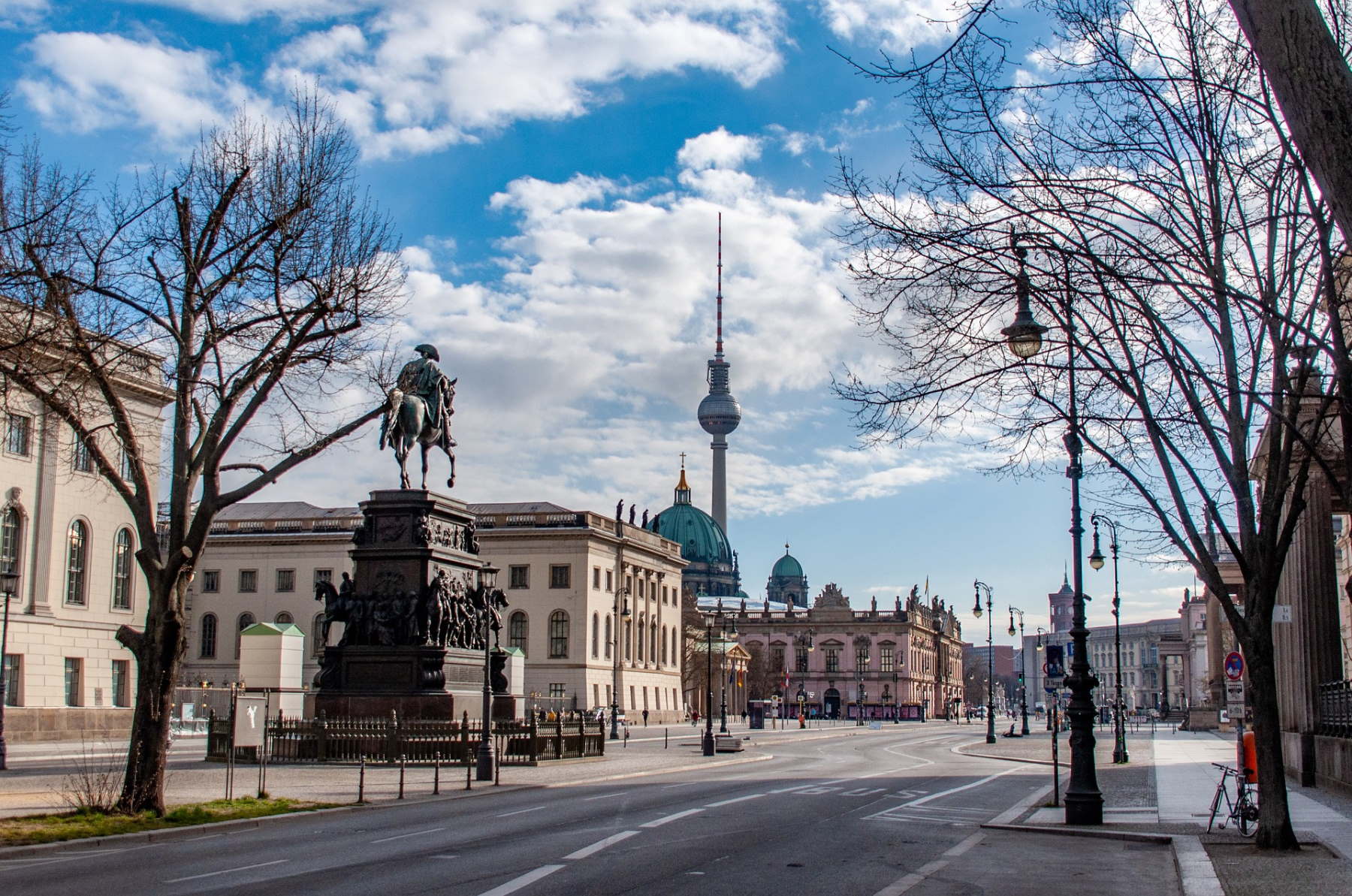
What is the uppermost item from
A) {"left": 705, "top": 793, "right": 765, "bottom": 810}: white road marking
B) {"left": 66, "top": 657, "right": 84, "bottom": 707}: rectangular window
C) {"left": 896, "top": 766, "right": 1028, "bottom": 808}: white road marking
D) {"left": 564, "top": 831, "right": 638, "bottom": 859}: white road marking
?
{"left": 66, "top": 657, "right": 84, "bottom": 707}: rectangular window

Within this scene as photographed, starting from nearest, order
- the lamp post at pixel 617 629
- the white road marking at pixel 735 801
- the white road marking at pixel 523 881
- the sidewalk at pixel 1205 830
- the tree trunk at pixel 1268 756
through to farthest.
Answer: the white road marking at pixel 523 881
the sidewalk at pixel 1205 830
the tree trunk at pixel 1268 756
the white road marking at pixel 735 801
the lamp post at pixel 617 629

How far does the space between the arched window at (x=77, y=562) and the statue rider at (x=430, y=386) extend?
68.6 feet

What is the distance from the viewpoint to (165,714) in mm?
18328

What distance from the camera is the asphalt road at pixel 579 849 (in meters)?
13.0

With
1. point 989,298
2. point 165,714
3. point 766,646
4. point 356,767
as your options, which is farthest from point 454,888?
point 766,646

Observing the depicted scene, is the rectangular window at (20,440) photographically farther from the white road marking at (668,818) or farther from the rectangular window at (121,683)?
the white road marking at (668,818)

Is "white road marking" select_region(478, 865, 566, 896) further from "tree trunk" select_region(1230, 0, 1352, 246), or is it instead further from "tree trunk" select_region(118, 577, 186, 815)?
"tree trunk" select_region(1230, 0, 1352, 246)

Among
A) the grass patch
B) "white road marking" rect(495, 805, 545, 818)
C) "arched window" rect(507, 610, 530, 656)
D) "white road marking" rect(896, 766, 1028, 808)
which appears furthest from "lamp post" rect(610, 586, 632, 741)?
the grass patch

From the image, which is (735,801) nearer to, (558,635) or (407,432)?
(407,432)

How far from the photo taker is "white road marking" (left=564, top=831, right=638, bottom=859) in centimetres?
1521

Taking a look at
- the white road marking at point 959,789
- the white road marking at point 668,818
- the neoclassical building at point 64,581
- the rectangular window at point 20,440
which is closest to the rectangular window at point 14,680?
the neoclassical building at point 64,581

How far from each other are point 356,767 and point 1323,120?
94.0 feet

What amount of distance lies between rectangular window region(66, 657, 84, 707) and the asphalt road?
30.9 meters

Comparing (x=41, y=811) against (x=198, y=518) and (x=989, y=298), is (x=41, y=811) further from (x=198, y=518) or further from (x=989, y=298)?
(x=989, y=298)
